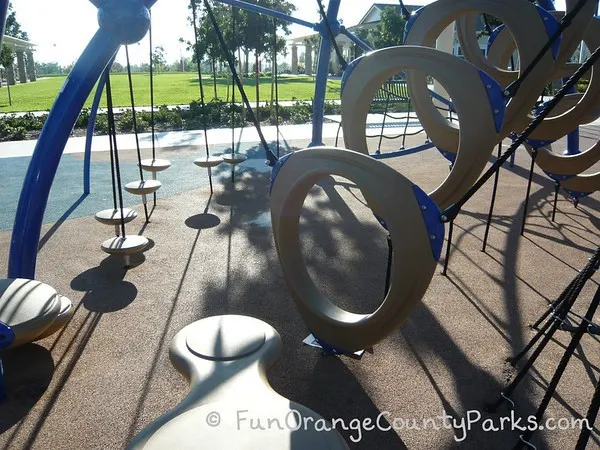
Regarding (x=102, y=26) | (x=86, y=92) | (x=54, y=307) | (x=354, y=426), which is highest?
(x=102, y=26)

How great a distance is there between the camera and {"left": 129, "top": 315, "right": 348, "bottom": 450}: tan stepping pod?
168cm

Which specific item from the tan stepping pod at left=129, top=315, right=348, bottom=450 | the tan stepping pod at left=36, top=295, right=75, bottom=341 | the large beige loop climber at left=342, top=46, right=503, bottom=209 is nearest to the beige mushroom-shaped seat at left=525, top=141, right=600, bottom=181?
the large beige loop climber at left=342, top=46, right=503, bottom=209

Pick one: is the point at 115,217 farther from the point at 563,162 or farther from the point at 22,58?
the point at 22,58

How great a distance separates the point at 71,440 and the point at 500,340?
2.95 meters

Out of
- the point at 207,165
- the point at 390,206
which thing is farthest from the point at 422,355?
the point at 207,165

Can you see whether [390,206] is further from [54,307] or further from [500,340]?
[54,307]

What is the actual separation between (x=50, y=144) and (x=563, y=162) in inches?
196

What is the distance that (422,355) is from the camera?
3.47m

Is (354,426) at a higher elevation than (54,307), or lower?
lower

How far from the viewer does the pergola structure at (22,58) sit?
112 ft

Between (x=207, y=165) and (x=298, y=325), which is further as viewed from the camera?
(x=207, y=165)

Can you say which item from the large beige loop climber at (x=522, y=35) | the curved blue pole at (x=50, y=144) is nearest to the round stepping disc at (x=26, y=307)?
the curved blue pole at (x=50, y=144)

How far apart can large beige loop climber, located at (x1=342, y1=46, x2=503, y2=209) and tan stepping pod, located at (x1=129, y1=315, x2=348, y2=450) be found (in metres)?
1.71

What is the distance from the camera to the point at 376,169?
250cm
